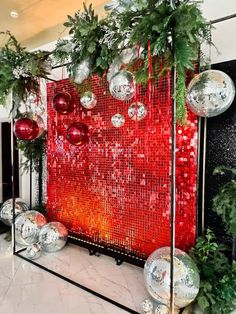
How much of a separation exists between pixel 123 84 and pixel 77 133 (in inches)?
43.2

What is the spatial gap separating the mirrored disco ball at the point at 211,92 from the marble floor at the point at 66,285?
185cm

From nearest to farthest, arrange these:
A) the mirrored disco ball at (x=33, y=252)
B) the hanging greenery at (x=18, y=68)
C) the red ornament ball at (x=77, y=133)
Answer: the hanging greenery at (x=18, y=68), the red ornament ball at (x=77, y=133), the mirrored disco ball at (x=33, y=252)

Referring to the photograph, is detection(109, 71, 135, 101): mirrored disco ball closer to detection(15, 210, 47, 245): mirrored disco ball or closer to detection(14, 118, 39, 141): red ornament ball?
detection(14, 118, 39, 141): red ornament ball

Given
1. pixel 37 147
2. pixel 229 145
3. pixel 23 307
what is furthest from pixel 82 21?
pixel 23 307

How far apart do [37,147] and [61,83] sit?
1.06 metres

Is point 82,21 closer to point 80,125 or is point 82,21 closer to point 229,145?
point 80,125

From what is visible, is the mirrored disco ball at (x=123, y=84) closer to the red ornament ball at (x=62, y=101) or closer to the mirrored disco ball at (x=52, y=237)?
the red ornament ball at (x=62, y=101)

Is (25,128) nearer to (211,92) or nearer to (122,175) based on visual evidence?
(122,175)

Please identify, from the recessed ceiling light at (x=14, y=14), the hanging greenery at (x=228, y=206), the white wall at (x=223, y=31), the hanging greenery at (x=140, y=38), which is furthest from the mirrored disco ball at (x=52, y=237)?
the recessed ceiling light at (x=14, y=14)

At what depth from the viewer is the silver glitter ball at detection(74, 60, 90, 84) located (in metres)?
2.34

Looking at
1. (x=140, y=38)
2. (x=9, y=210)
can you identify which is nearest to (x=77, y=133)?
(x=140, y=38)

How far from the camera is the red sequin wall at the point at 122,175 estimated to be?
264cm

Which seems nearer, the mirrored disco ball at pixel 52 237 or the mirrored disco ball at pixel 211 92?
the mirrored disco ball at pixel 211 92

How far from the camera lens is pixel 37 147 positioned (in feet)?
13.1
